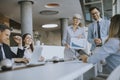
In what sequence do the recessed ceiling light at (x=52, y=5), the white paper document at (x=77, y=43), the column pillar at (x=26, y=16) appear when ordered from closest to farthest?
1. the white paper document at (x=77, y=43)
2. the column pillar at (x=26, y=16)
3. the recessed ceiling light at (x=52, y=5)

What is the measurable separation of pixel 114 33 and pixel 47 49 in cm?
523

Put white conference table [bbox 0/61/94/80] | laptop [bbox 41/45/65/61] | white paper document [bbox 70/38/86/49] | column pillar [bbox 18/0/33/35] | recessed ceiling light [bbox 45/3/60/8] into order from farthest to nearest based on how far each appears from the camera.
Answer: recessed ceiling light [bbox 45/3/60/8] < column pillar [bbox 18/0/33/35] < laptop [bbox 41/45/65/61] < white paper document [bbox 70/38/86/49] < white conference table [bbox 0/61/94/80]

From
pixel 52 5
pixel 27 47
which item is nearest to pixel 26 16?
pixel 52 5

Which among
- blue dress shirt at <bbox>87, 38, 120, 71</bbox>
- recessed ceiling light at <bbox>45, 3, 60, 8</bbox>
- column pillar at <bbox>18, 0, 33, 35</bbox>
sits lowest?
blue dress shirt at <bbox>87, 38, 120, 71</bbox>

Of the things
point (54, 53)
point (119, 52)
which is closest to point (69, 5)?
point (54, 53)

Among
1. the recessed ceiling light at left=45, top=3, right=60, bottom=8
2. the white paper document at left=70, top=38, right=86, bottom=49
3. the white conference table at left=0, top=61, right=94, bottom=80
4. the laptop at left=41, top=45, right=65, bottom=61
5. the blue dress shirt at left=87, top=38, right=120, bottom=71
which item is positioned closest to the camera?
the white conference table at left=0, top=61, right=94, bottom=80

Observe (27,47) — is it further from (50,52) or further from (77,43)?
(50,52)

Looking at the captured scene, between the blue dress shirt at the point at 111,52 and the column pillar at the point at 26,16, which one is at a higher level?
the column pillar at the point at 26,16

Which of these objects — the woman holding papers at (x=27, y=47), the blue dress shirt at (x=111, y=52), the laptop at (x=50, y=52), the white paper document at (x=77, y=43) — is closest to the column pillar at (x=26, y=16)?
the laptop at (x=50, y=52)

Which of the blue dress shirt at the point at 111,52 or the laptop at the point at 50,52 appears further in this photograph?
the laptop at the point at 50,52

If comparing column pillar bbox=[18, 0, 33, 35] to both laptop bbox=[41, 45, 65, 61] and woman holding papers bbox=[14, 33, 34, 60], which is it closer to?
laptop bbox=[41, 45, 65, 61]

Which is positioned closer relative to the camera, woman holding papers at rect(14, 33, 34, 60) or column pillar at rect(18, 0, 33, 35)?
woman holding papers at rect(14, 33, 34, 60)

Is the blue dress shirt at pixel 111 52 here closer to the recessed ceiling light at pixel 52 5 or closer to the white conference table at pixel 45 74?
the white conference table at pixel 45 74


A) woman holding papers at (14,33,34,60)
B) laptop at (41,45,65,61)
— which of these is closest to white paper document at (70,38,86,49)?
woman holding papers at (14,33,34,60)
